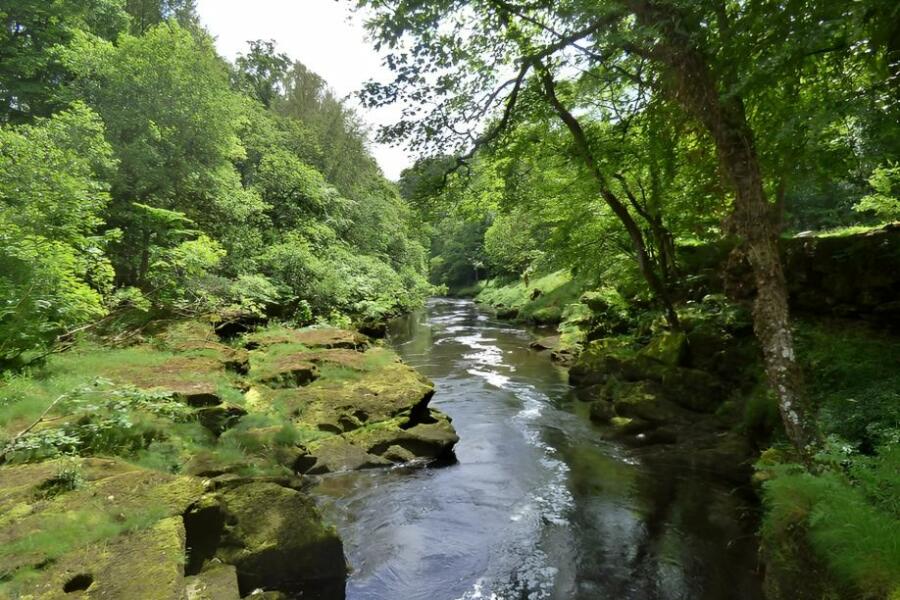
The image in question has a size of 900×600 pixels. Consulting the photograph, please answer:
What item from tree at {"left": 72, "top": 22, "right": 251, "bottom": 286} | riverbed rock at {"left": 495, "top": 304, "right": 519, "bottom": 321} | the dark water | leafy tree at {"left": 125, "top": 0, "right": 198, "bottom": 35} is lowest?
the dark water

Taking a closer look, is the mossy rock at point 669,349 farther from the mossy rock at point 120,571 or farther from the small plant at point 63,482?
the small plant at point 63,482

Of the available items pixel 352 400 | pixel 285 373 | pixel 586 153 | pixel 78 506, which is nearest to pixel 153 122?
pixel 285 373

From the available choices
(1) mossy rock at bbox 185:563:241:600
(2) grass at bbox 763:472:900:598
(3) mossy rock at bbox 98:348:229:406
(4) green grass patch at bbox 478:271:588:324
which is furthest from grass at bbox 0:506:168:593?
(4) green grass patch at bbox 478:271:588:324

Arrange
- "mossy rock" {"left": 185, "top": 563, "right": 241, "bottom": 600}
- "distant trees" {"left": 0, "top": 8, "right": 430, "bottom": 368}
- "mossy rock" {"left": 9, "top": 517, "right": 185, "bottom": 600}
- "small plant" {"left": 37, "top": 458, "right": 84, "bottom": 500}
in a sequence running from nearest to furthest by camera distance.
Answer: "mossy rock" {"left": 9, "top": 517, "right": 185, "bottom": 600}
"mossy rock" {"left": 185, "top": 563, "right": 241, "bottom": 600}
"small plant" {"left": 37, "top": 458, "right": 84, "bottom": 500}
"distant trees" {"left": 0, "top": 8, "right": 430, "bottom": 368}

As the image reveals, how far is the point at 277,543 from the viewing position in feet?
18.1

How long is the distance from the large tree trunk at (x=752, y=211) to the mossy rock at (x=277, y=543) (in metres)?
5.64

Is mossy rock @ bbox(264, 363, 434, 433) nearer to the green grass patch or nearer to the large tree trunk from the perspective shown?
the large tree trunk

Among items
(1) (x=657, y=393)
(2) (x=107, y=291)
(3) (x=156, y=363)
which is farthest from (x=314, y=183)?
(1) (x=657, y=393)

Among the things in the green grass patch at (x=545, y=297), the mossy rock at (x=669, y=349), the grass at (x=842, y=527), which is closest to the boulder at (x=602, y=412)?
the mossy rock at (x=669, y=349)

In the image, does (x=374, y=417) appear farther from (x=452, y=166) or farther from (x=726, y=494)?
(x=726, y=494)

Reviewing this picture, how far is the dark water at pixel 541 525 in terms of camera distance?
588 centimetres

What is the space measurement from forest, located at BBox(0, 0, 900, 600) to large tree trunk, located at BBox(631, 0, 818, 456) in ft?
0.11

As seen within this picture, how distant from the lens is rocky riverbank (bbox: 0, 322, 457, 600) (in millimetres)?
3922

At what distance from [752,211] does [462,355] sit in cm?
1629
